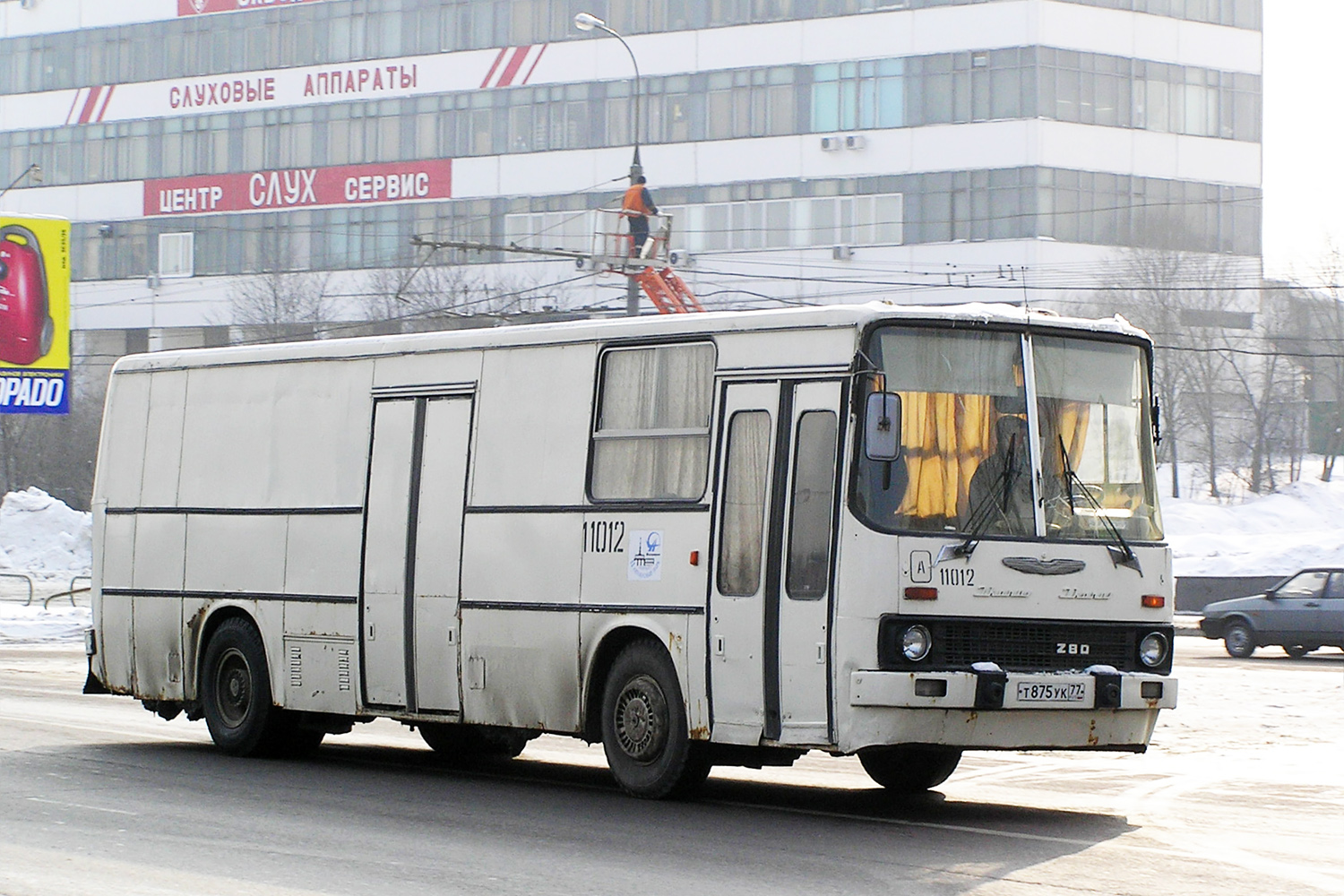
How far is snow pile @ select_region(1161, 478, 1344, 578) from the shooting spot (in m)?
42.9

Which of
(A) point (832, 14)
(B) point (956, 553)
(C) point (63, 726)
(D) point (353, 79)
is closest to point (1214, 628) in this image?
(C) point (63, 726)

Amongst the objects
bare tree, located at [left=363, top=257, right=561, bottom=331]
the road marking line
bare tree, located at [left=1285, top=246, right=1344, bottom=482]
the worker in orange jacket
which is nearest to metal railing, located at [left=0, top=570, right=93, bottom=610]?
the worker in orange jacket

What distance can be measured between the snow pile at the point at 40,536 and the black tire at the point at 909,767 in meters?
42.5

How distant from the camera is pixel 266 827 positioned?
10711 millimetres

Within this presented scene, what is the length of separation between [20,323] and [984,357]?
94.3ft

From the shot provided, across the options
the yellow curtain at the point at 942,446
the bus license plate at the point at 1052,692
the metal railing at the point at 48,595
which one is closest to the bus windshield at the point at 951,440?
the yellow curtain at the point at 942,446

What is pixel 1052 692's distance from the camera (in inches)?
424

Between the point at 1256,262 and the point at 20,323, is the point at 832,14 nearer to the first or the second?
the point at 1256,262

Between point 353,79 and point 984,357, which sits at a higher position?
point 353,79

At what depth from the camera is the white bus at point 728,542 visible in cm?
1077

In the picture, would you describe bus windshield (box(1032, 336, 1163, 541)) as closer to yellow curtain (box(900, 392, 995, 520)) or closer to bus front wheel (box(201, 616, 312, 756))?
yellow curtain (box(900, 392, 995, 520))

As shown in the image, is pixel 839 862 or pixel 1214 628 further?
pixel 1214 628

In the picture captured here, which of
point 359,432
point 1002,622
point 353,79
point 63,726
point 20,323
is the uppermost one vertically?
point 353,79

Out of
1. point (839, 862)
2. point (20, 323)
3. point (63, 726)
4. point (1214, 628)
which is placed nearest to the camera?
point (839, 862)
